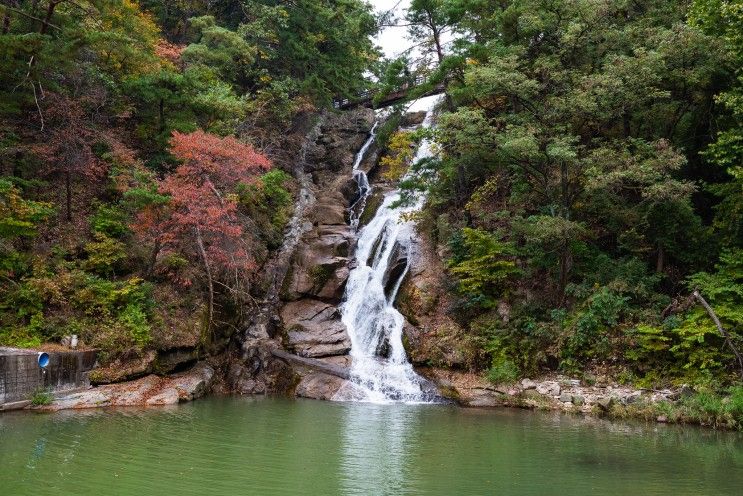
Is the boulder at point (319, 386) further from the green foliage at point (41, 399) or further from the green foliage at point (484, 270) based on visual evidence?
the green foliage at point (41, 399)

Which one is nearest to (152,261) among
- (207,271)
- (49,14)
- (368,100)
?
(207,271)

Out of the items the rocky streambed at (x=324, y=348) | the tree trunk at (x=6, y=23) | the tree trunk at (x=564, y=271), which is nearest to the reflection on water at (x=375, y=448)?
the rocky streambed at (x=324, y=348)

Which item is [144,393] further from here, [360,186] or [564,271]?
[360,186]

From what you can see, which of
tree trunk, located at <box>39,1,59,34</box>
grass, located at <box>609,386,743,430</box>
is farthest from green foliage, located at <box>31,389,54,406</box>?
grass, located at <box>609,386,743,430</box>

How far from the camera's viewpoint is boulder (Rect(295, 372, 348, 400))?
637 inches

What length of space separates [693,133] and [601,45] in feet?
13.1

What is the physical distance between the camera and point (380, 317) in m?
19.5

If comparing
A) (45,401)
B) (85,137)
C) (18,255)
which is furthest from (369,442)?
(85,137)

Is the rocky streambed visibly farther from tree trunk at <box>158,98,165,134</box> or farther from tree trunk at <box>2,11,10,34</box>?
tree trunk at <box>2,11,10,34</box>

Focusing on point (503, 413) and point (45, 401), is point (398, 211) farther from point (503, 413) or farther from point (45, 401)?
point (45, 401)

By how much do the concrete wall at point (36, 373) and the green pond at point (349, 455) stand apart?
73 cm

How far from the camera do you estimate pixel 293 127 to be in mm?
28891

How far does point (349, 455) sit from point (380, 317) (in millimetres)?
10490

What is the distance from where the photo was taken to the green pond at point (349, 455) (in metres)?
7.24
